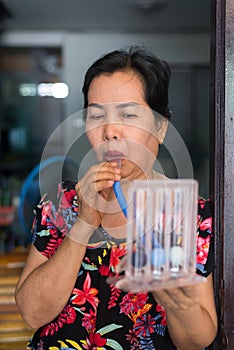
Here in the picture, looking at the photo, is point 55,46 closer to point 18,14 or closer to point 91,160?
point 18,14

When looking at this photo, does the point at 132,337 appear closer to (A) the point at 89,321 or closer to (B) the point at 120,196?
(A) the point at 89,321

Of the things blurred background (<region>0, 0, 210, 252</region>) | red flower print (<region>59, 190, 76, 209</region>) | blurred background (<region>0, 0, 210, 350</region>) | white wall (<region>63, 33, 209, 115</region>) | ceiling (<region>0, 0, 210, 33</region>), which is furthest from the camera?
white wall (<region>63, 33, 209, 115</region>)

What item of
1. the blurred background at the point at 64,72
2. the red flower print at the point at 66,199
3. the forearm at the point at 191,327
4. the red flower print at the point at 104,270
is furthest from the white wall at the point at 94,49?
the forearm at the point at 191,327

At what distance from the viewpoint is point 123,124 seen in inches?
36.0

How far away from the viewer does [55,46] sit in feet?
14.8

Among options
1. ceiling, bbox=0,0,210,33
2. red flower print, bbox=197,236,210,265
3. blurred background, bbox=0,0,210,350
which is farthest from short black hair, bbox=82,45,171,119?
blurred background, bbox=0,0,210,350

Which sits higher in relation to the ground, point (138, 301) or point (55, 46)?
point (55, 46)

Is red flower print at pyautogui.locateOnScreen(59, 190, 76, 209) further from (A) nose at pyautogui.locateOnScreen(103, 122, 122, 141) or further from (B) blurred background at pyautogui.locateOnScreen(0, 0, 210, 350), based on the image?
(B) blurred background at pyautogui.locateOnScreen(0, 0, 210, 350)

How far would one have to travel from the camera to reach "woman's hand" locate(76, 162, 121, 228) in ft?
2.76

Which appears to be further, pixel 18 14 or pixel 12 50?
pixel 12 50

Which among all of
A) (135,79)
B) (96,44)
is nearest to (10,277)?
(135,79)

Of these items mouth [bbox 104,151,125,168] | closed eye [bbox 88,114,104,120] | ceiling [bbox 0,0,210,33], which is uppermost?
ceiling [bbox 0,0,210,33]

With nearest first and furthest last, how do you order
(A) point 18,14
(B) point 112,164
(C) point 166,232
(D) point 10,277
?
(C) point 166,232 → (B) point 112,164 → (D) point 10,277 → (A) point 18,14

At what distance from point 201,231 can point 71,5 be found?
9.88ft
